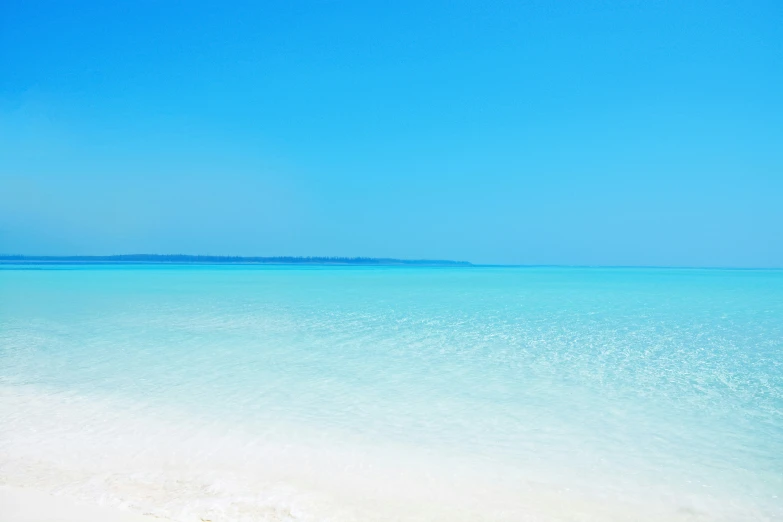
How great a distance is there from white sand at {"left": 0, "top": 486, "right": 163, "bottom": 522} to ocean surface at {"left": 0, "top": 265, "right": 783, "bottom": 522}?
3.6 inches

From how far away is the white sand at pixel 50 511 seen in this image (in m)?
2.62

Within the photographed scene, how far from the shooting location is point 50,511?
2707 millimetres

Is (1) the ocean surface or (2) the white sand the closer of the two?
(2) the white sand

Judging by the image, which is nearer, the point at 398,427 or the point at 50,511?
the point at 50,511

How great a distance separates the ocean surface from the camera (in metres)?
2.95

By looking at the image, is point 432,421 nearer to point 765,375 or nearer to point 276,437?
point 276,437

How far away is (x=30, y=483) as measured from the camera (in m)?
3.05

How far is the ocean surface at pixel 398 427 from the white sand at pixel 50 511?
0.30 ft

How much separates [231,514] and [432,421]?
6.49 feet

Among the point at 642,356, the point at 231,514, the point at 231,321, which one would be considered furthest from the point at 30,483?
the point at 231,321

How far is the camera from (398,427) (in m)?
4.16

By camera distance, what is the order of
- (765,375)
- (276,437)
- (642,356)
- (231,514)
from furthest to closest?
(642,356) → (765,375) → (276,437) → (231,514)

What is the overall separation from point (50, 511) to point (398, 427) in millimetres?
2401

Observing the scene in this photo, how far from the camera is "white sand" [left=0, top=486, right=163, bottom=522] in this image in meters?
2.62
